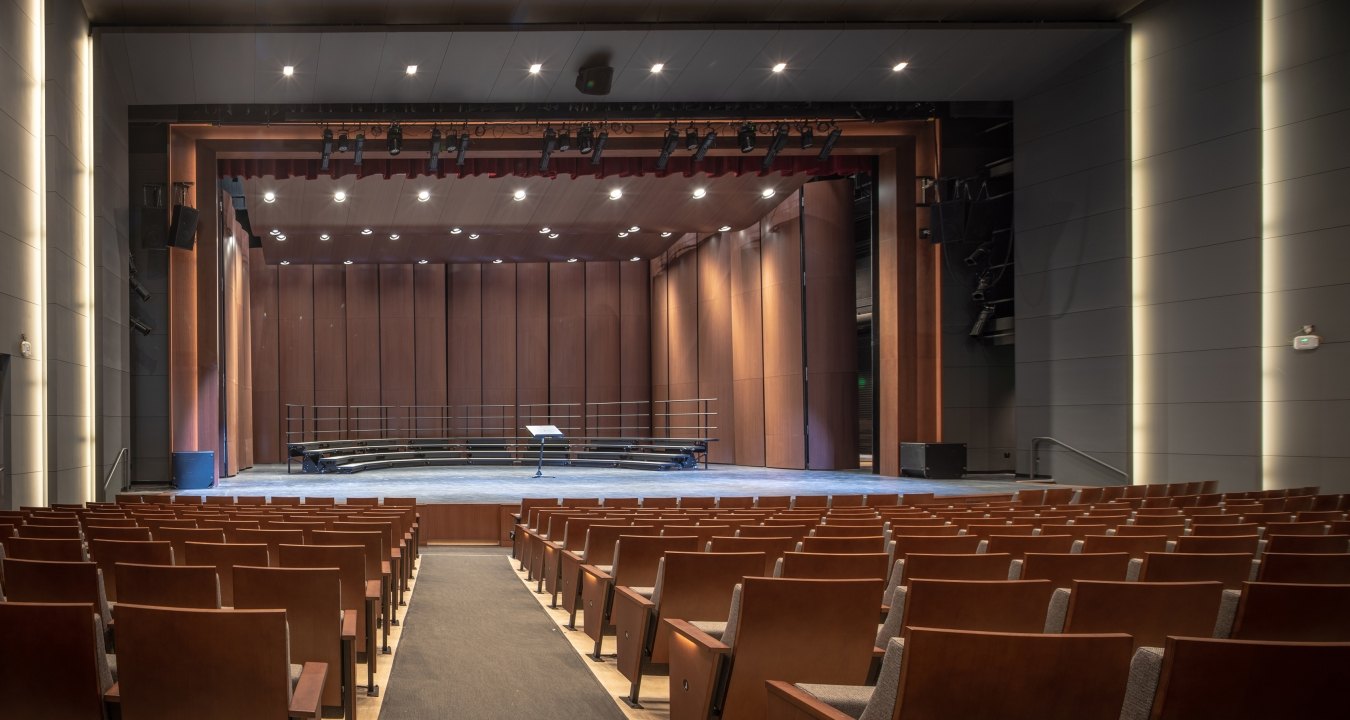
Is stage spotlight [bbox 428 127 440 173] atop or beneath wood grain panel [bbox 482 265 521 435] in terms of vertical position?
→ atop

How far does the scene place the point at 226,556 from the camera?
387cm

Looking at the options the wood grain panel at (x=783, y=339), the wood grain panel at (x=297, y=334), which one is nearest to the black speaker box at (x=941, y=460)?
the wood grain panel at (x=783, y=339)

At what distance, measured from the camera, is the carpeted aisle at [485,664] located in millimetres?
3643

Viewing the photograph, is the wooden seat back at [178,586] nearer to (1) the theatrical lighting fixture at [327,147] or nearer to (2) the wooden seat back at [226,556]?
(2) the wooden seat back at [226,556]

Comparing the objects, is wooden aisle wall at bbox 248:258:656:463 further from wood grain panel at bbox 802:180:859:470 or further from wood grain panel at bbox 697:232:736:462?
wood grain panel at bbox 802:180:859:470

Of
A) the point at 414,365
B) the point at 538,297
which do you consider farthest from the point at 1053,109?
the point at 414,365

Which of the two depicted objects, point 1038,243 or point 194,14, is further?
point 1038,243

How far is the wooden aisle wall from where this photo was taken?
2364cm

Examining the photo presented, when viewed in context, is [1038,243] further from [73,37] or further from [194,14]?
[73,37]

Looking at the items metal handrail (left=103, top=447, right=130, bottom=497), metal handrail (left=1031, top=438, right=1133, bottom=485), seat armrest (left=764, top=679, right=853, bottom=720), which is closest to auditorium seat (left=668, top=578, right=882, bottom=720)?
seat armrest (left=764, top=679, right=853, bottom=720)

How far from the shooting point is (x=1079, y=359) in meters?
13.4

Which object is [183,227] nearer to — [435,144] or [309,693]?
[435,144]

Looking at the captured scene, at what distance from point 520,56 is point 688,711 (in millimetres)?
10921

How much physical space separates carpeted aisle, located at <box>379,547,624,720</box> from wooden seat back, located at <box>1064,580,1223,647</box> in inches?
67.2
